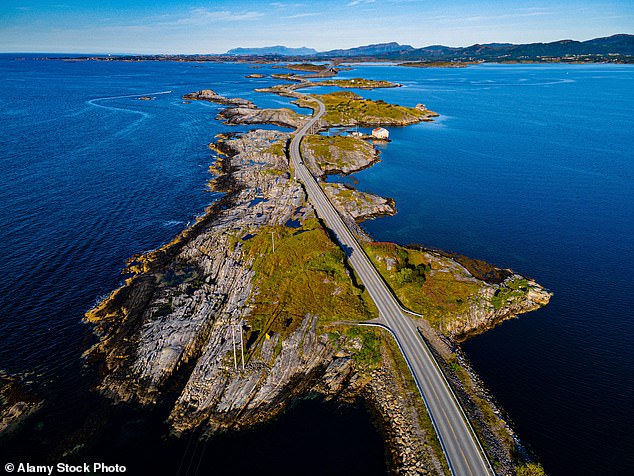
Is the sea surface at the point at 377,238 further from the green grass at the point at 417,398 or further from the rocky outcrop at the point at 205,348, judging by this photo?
the green grass at the point at 417,398

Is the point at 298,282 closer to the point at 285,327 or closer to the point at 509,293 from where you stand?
the point at 285,327

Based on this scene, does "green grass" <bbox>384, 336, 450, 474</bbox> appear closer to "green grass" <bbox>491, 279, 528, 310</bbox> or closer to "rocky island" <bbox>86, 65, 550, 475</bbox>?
"rocky island" <bbox>86, 65, 550, 475</bbox>

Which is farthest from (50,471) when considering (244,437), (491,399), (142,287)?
(491,399)

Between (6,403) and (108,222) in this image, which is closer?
(6,403)

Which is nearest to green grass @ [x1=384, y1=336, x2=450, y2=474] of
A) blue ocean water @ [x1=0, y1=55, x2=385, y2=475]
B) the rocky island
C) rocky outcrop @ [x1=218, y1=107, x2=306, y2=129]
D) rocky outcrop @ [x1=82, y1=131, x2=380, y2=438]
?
the rocky island

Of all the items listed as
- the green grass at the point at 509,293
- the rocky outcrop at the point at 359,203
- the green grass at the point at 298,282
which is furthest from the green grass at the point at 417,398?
the rocky outcrop at the point at 359,203

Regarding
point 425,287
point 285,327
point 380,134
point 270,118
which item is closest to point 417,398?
point 285,327

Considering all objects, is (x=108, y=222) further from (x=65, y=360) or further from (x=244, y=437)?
(x=244, y=437)
